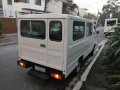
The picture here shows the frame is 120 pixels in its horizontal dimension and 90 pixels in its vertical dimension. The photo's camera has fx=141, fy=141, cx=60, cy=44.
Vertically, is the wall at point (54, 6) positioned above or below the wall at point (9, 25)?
above

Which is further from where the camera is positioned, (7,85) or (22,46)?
(22,46)

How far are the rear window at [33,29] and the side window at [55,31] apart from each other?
0.28 metres

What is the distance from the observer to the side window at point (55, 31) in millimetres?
3825

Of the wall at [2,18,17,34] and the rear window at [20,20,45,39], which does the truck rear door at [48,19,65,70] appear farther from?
the wall at [2,18,17,34]

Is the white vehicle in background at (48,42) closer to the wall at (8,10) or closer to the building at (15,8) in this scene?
the building at (15,8)

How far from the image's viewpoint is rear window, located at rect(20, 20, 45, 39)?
4.16 meters

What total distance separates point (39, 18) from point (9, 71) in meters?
2.69

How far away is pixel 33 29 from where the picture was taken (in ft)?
14.5

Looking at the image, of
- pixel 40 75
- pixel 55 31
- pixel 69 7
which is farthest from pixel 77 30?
pixel 69 7

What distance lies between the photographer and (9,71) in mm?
5535

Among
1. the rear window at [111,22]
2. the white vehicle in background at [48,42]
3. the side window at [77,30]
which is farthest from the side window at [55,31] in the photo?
the rear window at [111,22]

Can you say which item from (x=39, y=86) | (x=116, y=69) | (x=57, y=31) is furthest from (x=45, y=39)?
(x=116, y=69)

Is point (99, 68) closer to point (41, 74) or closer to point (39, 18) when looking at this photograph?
point (41, 74)

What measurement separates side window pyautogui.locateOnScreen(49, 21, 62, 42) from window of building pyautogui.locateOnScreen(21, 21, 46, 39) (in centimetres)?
27
